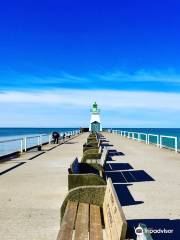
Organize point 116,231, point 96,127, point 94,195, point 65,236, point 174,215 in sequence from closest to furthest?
point 116,231 < point 65,236 < point 94,195 < point 174,215 < point 96,127

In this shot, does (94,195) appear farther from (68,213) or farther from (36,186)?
(36,186)

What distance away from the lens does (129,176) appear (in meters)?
13.9

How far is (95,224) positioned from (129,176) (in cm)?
828

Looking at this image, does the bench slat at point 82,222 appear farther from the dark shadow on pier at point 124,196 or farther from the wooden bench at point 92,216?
the dark shadow on pier at point 124,196

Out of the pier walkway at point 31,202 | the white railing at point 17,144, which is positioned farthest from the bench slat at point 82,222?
the white railing at point 17,144

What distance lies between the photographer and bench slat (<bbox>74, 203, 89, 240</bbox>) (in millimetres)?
5152

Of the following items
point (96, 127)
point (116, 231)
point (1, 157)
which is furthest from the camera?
point (96, 127)

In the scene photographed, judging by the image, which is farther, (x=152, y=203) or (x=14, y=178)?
(x=14, y=178)

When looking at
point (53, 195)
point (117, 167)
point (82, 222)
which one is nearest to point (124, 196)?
point (53, 195)

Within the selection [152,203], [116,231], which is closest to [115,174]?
[152,203]

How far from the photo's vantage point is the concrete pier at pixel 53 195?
23.7ft

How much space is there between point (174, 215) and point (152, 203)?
48.7 inches

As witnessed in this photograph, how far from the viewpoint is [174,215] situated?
7.88m

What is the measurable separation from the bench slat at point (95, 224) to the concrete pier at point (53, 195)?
26.6 inches
